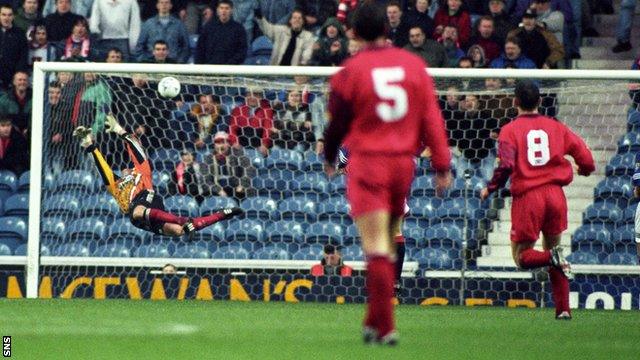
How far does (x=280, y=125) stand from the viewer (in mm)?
15156

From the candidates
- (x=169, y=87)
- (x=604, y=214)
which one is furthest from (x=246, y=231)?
(x=604, y=214)

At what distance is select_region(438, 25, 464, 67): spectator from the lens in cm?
1708

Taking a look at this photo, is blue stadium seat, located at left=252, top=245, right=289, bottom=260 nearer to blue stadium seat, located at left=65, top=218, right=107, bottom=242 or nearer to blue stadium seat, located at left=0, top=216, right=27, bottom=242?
blue stadium seat, located at left=65, top=218, right=107, bottom=242

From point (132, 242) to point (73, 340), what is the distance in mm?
7131

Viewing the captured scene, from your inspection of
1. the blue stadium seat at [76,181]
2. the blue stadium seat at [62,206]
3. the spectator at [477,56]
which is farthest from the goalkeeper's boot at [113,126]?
the spectator at [477,56]

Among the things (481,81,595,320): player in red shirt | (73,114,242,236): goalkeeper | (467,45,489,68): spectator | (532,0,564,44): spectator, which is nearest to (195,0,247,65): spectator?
(467,45,489,68): spectator

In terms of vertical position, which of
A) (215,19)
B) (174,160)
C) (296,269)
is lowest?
(296,269)

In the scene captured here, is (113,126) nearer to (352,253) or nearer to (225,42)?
(352,253)

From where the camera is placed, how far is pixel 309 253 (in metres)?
15.1

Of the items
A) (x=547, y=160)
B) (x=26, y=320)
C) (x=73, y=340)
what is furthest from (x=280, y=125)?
(x=73, y=340)

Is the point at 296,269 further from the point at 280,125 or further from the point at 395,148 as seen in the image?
the point at 395,148

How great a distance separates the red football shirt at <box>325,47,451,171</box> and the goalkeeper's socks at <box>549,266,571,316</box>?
3659 millimetres

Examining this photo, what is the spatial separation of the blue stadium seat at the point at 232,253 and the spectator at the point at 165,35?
3.31 meters

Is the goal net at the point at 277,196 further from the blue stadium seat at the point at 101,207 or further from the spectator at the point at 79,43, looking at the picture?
the spectator at the point at 79,43
